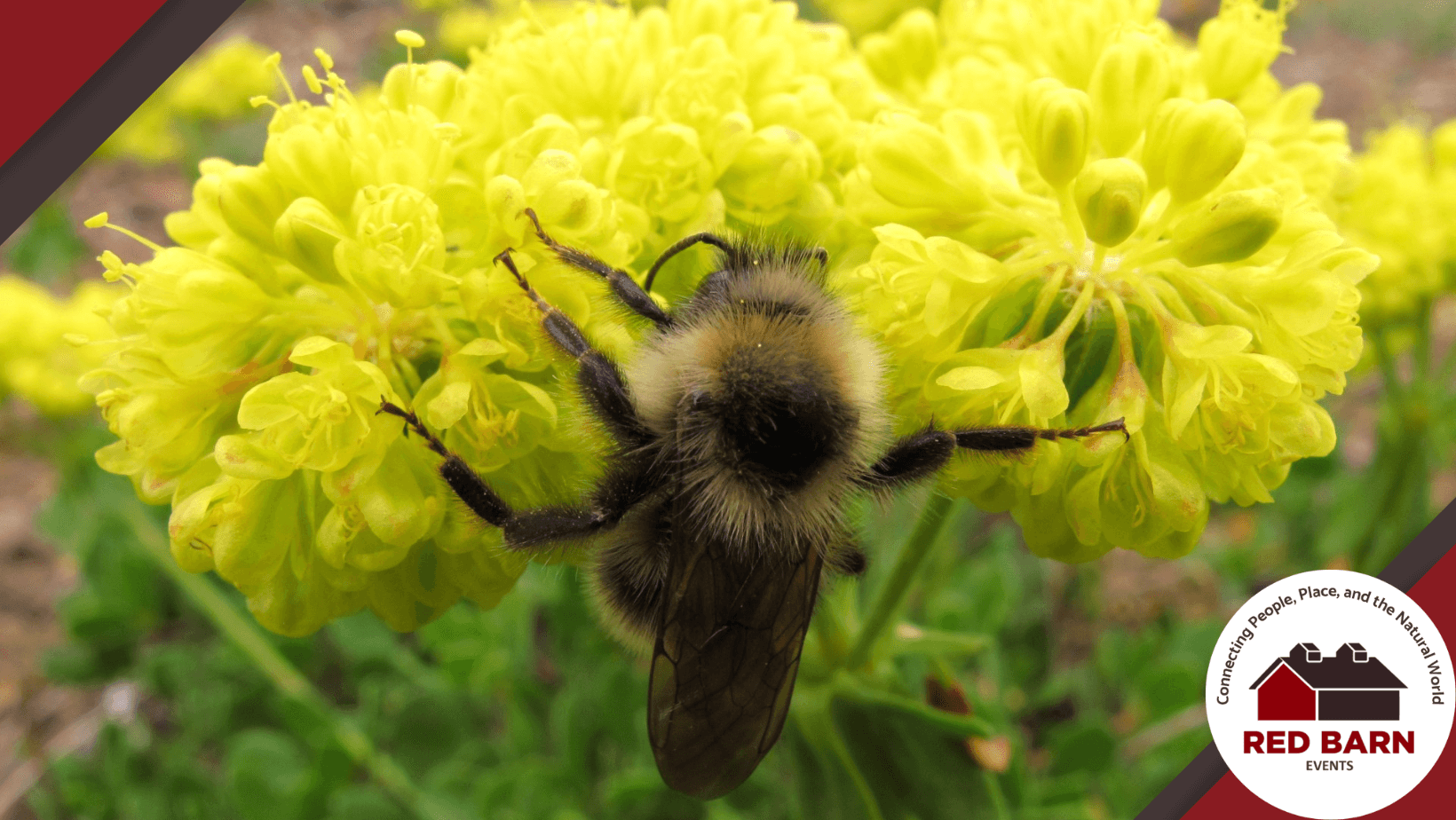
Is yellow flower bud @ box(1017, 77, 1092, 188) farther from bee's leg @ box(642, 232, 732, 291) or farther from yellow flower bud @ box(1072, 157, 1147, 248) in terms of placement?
bee's leg @ box(642, 232, 732, 291)

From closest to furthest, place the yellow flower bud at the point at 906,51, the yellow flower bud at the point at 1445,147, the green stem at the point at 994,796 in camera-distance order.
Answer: the green stem at the point at 994,796 < the yellow flower bud at the point at 906,51 < the yellow flower bud at the point at 1445,147

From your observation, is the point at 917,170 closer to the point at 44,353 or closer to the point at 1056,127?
the point at 1056,127

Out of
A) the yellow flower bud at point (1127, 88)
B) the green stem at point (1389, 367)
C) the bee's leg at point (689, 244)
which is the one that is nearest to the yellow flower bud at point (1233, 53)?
the yellow flower bud at point (1127, 88)

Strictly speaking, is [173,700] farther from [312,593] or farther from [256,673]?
[312,593]

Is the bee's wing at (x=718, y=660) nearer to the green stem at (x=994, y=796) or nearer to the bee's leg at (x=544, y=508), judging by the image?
the bee's leg at (x=544, y=508)

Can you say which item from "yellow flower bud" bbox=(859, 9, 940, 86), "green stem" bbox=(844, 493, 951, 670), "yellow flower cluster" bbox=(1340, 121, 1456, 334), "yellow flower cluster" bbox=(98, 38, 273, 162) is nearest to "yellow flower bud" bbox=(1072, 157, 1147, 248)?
"green stem" bbox=(844, 493, 951, 670)

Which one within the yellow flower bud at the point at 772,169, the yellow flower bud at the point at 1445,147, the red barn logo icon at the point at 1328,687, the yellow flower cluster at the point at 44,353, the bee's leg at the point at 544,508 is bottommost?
the yellow flower cluster at the point at 44,353

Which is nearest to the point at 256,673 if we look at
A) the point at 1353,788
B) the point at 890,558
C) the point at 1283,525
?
the point at 890,558
